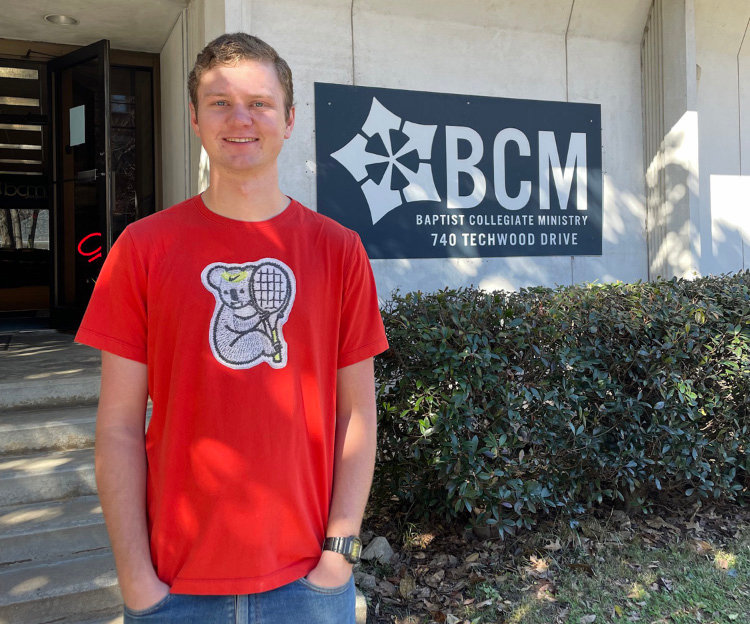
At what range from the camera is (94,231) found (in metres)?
7.42

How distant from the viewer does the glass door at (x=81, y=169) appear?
6.90 meters

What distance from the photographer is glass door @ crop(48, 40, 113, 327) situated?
22.6 feet

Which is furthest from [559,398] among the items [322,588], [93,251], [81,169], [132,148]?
[132,148]

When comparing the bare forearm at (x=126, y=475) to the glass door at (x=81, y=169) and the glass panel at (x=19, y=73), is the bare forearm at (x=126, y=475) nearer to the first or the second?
the glass door at (x=81, y=169)

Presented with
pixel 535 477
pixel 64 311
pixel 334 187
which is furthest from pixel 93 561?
pixel 64 311

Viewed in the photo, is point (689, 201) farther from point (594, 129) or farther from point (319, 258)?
point (319, 258)

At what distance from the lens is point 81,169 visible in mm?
7336

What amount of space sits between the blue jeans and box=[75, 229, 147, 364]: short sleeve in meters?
0.50

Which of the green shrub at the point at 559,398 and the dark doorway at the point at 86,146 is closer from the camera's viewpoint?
the green shrub at the point at 559,398

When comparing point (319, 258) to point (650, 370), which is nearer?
point (319, 258)

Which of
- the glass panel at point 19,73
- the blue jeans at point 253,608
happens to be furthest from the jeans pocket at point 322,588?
the glass panel at point 19,73

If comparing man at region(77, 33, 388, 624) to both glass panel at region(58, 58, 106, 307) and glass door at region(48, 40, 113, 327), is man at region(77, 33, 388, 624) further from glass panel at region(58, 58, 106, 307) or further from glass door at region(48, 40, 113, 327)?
glass panel at region(58, 58, 106, 307)

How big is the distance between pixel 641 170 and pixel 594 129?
27.9 inches

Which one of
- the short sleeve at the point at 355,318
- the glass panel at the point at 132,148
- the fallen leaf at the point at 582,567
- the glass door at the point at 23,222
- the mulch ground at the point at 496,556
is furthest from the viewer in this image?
the glass door at the point at 23,222
